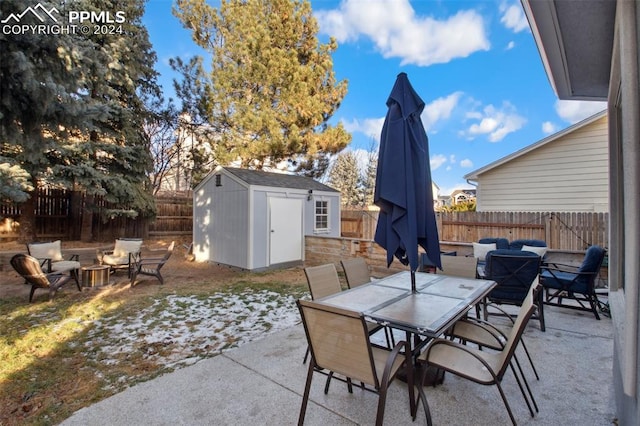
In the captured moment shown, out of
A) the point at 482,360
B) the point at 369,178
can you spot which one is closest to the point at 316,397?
the point at 482,360

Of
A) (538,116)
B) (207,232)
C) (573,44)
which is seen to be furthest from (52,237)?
(538,116)

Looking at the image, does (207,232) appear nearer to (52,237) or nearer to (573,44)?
(52,237)

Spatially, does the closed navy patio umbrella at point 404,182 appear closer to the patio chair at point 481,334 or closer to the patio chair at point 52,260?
the patio chair at point 481,334

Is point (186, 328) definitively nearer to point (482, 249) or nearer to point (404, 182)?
point (404, 182)

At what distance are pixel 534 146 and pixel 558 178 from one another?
3.73ft

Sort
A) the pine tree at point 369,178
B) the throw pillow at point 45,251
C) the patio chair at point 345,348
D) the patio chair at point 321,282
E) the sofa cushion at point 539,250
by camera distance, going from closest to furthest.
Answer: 1. the patio chair at point 345,348
2. the patio chair at point 321,282
3. the sofa cushion at point 539,250
4. the throw pillow at point 45,251
5. the pine tree at point 369,178

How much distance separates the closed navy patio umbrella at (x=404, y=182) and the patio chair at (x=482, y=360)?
688 millimetres

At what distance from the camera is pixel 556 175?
8938 mm

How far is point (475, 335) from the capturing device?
2734 mm

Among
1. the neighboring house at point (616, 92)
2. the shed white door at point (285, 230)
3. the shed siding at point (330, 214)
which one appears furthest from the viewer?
the shed siding at point (330, 214)

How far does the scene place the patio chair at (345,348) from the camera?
181 centimetres

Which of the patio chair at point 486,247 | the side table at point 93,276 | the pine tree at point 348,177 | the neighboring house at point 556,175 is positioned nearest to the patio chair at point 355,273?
the patio chair at point 486,247

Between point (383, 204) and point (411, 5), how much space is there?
762cm

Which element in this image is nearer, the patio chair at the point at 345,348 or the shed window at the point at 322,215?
the patio chair at the point at 345,348
